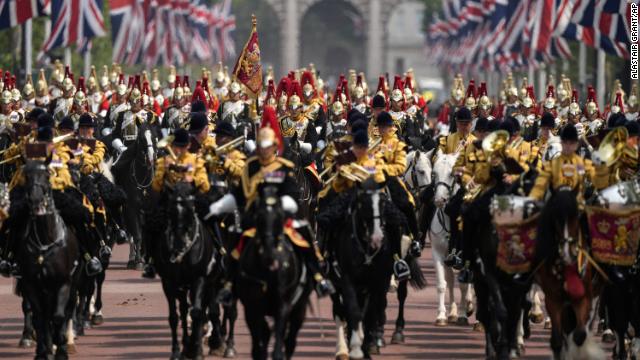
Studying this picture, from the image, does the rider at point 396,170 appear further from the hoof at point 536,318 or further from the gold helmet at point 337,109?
the gold helmet at point 337,109

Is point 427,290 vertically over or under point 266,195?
under

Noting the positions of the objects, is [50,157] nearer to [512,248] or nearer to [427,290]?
[512,248]

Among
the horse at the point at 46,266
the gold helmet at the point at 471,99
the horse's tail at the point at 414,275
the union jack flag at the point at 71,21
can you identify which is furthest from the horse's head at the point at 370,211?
the union jack flag at the point at 71,21

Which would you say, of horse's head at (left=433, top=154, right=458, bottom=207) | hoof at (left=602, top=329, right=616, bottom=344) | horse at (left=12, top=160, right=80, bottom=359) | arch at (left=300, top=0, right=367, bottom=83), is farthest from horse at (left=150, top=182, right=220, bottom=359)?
arch at (left=300, top=0, right=367, bottom=83)

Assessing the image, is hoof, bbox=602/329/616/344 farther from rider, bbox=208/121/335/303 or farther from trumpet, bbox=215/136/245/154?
rider, bbox=208/121/335/303

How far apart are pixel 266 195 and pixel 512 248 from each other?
2.96 m

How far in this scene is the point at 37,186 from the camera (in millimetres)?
19203

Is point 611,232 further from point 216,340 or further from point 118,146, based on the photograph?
point 118,146

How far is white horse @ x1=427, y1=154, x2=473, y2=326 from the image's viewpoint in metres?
23.6

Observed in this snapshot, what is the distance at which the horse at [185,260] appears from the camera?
19.6 m

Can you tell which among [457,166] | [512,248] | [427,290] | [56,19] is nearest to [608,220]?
[512,248]

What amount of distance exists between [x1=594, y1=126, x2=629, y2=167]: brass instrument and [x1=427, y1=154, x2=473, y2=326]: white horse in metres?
3.66

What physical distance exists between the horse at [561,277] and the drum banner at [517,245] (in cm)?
18

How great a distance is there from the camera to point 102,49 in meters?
77.9
